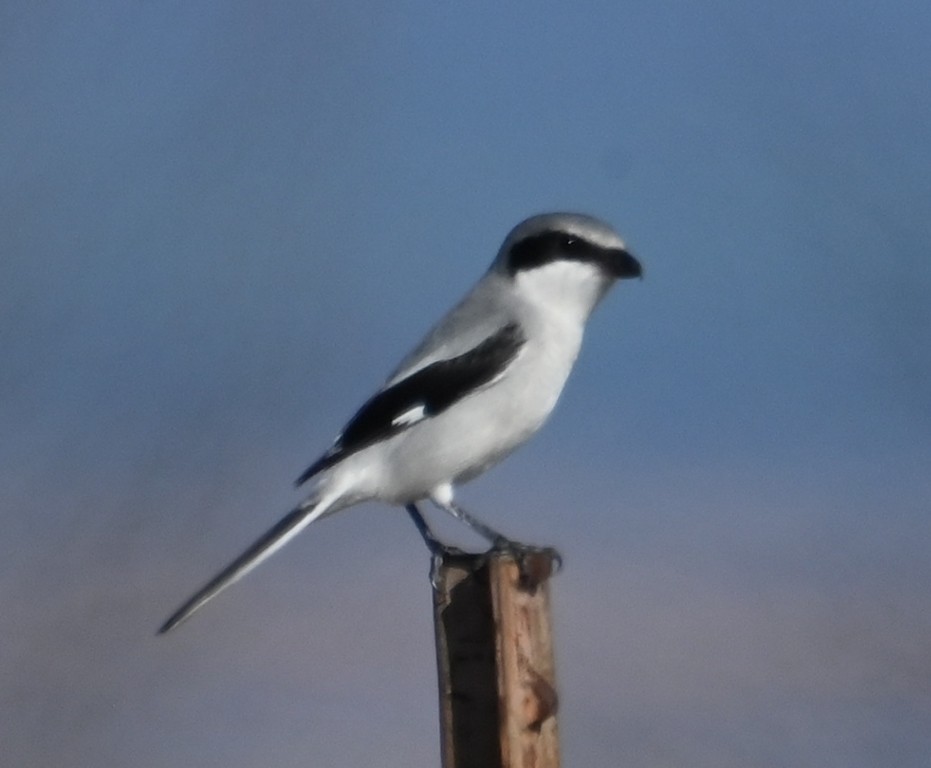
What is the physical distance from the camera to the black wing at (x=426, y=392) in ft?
10.6

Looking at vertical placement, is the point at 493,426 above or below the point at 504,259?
below

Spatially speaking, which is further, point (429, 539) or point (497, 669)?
point (429, 539)

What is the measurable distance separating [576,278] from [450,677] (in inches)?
61.2

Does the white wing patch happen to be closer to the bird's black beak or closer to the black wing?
the black wing

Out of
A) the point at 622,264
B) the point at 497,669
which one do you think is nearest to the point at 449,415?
the point at 622,264

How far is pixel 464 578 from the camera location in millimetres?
2178

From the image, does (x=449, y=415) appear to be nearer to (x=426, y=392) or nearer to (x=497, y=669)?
(x=426, y=392)

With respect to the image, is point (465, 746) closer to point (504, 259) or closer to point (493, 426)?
point (493, 426)

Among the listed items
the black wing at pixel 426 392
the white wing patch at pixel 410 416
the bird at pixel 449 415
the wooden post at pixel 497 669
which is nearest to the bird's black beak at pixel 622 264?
the bird at pixel 449 415

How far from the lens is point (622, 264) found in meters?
3.51

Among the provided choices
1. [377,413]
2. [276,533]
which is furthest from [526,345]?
[276,533]

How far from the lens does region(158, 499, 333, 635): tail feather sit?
295 centimetres

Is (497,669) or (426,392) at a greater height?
(426,392)

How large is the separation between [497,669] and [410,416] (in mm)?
1248
